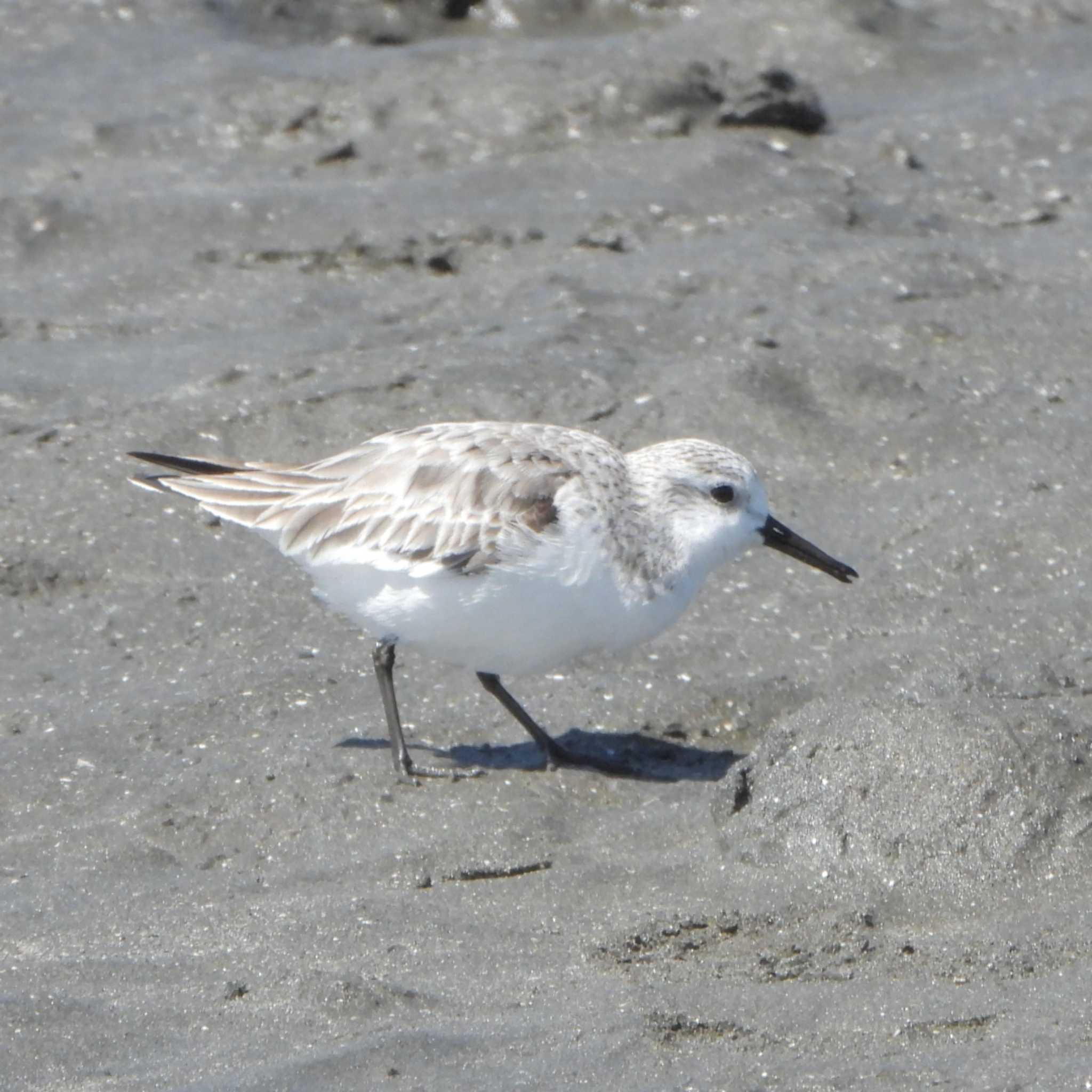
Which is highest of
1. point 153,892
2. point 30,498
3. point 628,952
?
point 628,952

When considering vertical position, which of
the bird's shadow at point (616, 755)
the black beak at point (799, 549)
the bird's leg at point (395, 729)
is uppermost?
the black beak at point (799, 549)

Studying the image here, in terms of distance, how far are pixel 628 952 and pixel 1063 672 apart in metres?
2.18

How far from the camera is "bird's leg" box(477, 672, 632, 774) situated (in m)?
5.55

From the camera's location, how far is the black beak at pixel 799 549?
5.82 m

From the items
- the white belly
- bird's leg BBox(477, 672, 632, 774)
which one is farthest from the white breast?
bird's leg BBox(477, 672, 632, 774)

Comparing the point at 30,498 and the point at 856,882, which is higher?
the point at 856,882

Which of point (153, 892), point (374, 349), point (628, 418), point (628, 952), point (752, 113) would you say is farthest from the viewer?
point (752, 113)

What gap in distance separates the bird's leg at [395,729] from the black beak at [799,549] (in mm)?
1228

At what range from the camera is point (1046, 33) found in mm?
11586

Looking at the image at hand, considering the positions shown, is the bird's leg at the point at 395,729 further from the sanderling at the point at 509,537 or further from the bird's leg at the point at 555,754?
the bird's leg at the point at 555,754

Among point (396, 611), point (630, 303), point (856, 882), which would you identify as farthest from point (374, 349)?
point (856, 882)

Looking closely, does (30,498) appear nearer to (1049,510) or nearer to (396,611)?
(396,611)

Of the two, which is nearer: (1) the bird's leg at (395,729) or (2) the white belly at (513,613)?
(2) the white belly at (513,613)

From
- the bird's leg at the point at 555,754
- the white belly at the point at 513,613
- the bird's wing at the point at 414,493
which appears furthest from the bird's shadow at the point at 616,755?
the bird's wing at the point at 414,493
